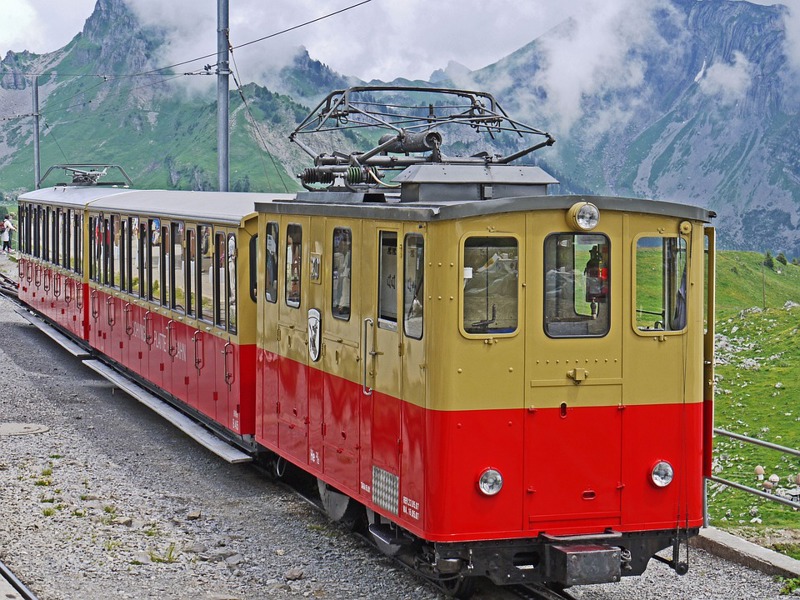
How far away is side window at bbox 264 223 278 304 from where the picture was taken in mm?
11062

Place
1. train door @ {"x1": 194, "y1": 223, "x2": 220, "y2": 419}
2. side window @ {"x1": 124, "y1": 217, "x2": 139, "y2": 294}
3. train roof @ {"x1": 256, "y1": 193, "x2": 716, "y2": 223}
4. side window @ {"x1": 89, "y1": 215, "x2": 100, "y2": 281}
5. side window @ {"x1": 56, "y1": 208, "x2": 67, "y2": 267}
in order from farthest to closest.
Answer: side window @ {"x1": 56, "y1": 208, "x2": 67, "y2": 267} < side window @ {"x1": 89, "y1": 215, "x2": 100, "y2": 281} < side window @ {"x1": 124, "y1": 217, "x2": 139, "y2": 294} < train door @ {"x1": 194, "y1": 223, "x2": 220, "y2": 419} < train roof @ {"x1": 256, "y1": 193, "x2": 716, "y2": 223}

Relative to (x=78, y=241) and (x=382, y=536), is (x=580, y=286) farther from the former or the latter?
(x=78, y=241)

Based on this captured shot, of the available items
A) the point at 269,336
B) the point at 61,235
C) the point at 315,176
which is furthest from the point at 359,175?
the point at 61,235

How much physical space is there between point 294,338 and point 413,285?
2.50m

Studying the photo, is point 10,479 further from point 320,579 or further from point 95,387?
point 95,387

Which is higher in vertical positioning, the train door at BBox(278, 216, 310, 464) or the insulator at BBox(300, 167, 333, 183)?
the insulator at BBox(300, 167, 333, 183)

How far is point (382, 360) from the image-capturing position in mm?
8828

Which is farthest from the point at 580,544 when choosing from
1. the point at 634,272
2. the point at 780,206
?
the point at 780,206

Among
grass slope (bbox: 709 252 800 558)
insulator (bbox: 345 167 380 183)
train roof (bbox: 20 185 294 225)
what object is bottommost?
grass slope (bbox: 709 252 800 558)

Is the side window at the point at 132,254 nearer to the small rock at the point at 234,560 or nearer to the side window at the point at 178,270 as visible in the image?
the side window at the point at 178,270

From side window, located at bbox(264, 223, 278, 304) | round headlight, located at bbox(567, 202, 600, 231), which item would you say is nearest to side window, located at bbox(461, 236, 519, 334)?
round headlight, located at bbox(567, 202, 600, 231)

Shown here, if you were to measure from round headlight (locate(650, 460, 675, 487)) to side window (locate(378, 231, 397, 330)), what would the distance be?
1.97 meters

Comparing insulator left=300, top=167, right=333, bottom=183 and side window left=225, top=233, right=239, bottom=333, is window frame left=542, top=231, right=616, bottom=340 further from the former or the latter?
side window left=225, top=233, right=239, bottom=333

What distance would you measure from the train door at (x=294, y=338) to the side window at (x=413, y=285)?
193cm
